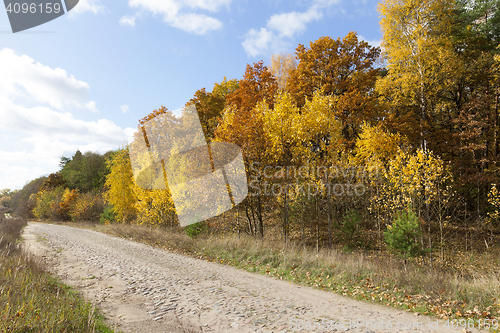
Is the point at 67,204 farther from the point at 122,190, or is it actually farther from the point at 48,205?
the point at 122,190

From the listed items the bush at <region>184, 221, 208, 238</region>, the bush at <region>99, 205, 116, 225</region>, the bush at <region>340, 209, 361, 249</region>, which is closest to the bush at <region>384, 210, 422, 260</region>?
the bush at <region>340, 209, 361, 249</region>

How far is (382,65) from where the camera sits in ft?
79.3

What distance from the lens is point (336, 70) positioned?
821 inches

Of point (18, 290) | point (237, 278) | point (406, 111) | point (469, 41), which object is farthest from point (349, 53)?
point (18, 290)

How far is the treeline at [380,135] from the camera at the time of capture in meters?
14.7

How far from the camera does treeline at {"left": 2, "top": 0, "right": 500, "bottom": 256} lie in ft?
48.1

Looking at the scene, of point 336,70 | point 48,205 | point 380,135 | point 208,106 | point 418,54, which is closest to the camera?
point 380,135

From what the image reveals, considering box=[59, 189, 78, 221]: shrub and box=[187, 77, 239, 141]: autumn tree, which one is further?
box=[59, 189, 78, 221]: shrub

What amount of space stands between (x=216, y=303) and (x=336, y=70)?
763 inches

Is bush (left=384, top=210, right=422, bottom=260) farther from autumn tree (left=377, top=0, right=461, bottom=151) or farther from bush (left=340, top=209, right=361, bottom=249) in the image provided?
autumn tree (left=377, top=0, right=461, bottom=151)

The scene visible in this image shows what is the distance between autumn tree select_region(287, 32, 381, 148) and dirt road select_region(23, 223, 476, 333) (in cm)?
1535
